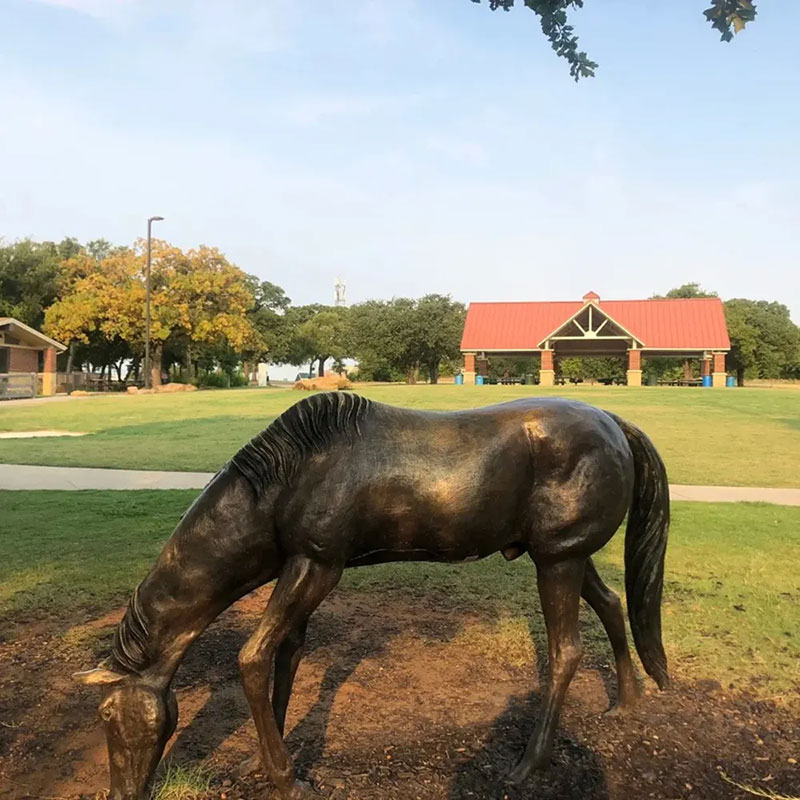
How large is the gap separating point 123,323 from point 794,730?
132 feet

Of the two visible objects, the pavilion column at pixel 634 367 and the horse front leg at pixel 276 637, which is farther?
the pavilion column at pixel 634 367

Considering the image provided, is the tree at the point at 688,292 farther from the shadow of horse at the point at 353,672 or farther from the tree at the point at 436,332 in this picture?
the shadow of horse at the point at 353,672

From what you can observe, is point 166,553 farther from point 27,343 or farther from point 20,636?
point 27,343

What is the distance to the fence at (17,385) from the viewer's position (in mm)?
31172

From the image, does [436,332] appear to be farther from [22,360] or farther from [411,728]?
[411,728]

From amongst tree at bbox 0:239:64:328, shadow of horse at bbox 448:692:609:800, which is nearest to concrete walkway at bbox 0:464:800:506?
shadow of horse at bbox 448:692:609:800

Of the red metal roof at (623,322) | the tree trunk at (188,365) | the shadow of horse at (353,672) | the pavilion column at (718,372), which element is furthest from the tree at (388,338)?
the shadow of horse at (353,672)

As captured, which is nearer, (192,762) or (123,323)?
(192,762)

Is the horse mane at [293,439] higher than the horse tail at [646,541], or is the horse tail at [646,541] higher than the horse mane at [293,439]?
the horse mane at [293,439]

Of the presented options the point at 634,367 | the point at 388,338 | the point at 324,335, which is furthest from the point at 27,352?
the point at 634,367

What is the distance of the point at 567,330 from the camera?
1826 inches

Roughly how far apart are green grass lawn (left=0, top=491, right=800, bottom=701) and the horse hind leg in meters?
0.71

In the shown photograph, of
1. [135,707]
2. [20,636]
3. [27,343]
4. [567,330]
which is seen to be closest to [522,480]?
[135,707]

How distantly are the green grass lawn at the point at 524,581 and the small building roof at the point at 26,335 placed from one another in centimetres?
2973
